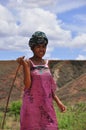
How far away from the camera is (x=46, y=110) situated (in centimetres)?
453

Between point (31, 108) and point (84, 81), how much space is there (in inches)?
552

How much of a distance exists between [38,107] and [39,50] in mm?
564

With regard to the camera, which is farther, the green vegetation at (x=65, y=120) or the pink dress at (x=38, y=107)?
the green vegetation at (x=65, y=120)

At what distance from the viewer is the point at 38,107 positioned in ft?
14.9

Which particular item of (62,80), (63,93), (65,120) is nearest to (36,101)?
(65,120)

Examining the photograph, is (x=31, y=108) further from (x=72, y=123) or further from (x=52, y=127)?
(x=72, y=123)

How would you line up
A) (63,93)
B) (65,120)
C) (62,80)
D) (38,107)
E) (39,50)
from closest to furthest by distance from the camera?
(38,107)
(39,50)
(65,120)
(63,93)
(62,80)

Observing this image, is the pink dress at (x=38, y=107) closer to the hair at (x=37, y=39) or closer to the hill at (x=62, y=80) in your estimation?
the hair at (x=37, y=39)

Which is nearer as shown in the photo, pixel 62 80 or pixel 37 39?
pixel 37 39

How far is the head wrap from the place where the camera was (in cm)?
468

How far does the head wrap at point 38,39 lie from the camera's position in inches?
184

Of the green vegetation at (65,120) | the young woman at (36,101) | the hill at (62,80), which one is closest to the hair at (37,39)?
the young woman at (36,101)

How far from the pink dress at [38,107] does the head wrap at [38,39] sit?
291 mm

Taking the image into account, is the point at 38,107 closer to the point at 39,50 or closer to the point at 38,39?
the point at 39,50
